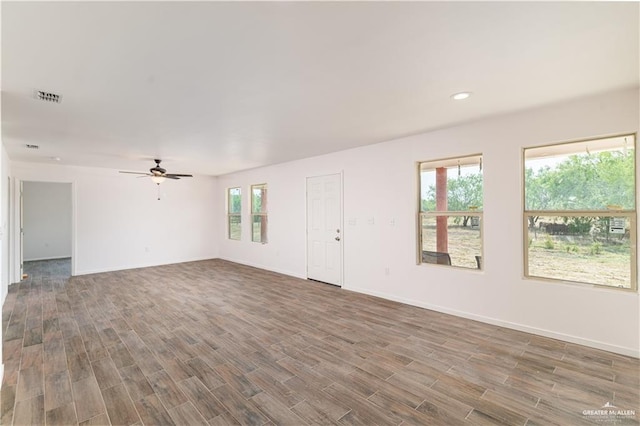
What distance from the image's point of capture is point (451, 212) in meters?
4.07

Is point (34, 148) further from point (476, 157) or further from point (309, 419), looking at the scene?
point (476, 157)

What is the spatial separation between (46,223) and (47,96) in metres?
8.79

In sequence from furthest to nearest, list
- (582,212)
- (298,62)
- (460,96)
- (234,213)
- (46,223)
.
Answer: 1. (46,223)
2. (234,213)
3. (582,212)
4. (460,96)
5. (298,62)

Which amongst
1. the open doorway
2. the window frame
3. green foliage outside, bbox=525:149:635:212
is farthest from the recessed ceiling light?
the open doorway

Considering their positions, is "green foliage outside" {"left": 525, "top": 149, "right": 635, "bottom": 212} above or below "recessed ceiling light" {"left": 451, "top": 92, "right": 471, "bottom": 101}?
below

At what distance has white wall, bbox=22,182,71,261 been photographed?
8.73 metres

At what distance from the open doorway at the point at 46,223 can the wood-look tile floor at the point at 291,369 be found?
5.93 metres

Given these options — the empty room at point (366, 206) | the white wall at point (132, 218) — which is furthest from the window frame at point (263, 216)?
the white wall at point (132, 218)

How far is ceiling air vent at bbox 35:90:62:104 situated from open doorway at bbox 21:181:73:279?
7282 mm

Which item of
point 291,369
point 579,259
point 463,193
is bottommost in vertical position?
point 291,369

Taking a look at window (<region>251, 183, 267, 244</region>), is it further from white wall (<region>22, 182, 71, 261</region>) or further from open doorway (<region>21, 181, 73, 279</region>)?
white wall (<region>22, 182, 71, 261</region>)

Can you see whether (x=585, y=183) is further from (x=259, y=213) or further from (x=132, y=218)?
(x=132, y=218)

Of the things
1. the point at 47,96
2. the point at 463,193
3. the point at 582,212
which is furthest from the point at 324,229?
the point at 47,96

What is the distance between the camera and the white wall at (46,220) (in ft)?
28.6
